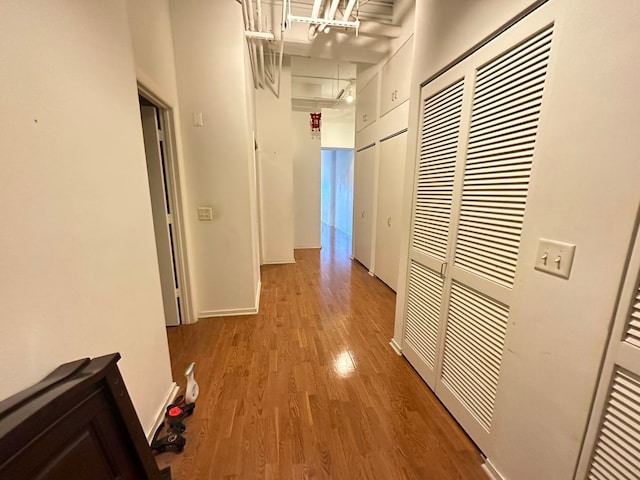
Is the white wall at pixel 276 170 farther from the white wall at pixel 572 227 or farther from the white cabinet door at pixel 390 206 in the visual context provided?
the white wall at pixel 572 227

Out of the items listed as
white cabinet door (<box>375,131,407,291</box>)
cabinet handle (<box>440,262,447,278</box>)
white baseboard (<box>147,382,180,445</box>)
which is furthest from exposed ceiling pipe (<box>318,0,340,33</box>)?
white baseboard (<box>147,382,180,445</box>)

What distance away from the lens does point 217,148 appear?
8.30ft

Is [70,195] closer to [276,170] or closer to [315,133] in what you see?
[276,170]

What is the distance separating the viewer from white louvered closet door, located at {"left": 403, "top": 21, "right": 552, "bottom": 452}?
1117 mm

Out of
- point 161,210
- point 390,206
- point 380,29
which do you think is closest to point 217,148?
point 161,210

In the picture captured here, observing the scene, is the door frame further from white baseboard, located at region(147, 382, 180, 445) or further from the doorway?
white baseboard, located at region(147, 382, 180, 445)

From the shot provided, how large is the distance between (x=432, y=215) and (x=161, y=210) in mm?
2345

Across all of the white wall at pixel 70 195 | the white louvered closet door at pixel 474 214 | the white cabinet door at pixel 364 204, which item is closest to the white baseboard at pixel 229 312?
the white wall at pixel 70 195

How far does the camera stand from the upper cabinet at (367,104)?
3.85 meters

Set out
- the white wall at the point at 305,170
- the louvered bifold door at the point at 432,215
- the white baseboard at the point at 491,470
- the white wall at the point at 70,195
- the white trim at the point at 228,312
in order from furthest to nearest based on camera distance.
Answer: the white wall at the point at 305,170
the white trim at the point at 228,312
the louvered bifold door at the point at 432,215
the white baseboard at the point at 491,470
the white wall at the point at 70,195

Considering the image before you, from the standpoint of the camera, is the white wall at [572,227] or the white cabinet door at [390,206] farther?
the white cabinet door at [390,206]

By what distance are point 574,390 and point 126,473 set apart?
1602mm

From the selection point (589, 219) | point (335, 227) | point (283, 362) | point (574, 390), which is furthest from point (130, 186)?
point (335, 227)

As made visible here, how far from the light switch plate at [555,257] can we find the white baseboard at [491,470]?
3.34 ft
